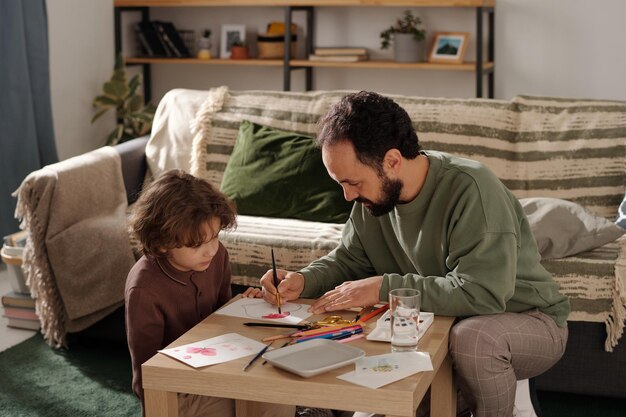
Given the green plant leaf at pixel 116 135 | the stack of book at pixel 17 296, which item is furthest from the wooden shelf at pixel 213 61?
the stack of book at pixel 17 296

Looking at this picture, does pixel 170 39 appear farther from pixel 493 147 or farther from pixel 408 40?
pixel 493 147

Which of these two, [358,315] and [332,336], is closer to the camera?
[332,336]

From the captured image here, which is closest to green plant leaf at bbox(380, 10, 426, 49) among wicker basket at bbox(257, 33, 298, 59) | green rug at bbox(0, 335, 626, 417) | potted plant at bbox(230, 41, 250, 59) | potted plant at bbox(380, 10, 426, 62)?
potted plant at bbox(380, 10, 426, 62)

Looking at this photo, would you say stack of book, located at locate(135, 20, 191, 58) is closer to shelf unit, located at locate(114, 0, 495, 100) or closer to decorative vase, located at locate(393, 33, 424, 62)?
shelf unit, located at locate(114, 0, 495, 100)

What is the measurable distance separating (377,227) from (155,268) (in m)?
0.50

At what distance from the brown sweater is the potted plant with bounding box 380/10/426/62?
8.81 feet

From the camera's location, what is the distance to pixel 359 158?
181 centimetres

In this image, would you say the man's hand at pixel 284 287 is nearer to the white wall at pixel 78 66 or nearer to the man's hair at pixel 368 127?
the man's hair at pixel 368 127

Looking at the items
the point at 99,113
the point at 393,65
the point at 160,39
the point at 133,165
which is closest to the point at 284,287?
the point at 133,165

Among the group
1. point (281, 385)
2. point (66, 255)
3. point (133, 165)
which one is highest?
point (133, 165)

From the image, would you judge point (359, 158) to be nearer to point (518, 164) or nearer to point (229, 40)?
point (518, 164)

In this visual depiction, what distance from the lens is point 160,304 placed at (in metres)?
1.84

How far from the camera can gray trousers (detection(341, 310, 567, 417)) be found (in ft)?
5.80

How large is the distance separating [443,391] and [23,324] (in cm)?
188
